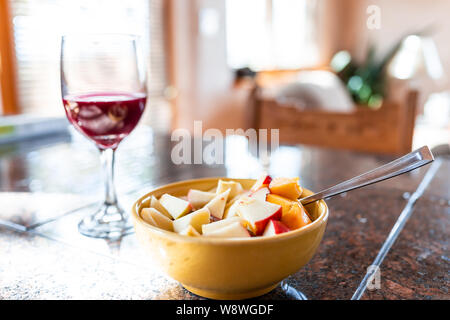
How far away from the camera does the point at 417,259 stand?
1.73 feet

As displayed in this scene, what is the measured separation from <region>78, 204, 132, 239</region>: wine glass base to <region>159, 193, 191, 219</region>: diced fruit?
149 millimetres

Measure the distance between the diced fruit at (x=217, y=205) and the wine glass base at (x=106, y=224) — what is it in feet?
0.59

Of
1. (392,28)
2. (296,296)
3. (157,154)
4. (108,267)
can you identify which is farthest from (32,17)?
(392,28)

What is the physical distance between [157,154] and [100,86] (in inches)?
21.4

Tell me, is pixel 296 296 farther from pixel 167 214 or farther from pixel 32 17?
pixel 32 17

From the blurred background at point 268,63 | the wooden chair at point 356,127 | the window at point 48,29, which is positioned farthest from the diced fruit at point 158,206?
the window at point 48,29

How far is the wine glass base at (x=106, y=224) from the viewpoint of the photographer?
594mm

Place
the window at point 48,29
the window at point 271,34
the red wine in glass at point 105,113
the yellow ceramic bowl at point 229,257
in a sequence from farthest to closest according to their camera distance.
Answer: the window at point 271,34 → the window at point 48,29 → the red wine in glass at point 105,113 → the yellow ceramic bowl at point 229,257

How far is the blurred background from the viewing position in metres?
1.56

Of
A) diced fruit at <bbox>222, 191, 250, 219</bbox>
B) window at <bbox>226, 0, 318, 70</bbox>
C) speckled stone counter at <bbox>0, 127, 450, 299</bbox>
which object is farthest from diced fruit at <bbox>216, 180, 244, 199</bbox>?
window at <bbox>226, 0, 318, 70</bbox>

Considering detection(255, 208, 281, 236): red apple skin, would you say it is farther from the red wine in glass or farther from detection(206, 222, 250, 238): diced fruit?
the red wine in glass

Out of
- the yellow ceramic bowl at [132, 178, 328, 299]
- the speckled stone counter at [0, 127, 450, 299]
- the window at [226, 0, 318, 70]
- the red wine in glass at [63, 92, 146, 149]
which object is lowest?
the speckled stone counter at [0, 127, 450, 299]

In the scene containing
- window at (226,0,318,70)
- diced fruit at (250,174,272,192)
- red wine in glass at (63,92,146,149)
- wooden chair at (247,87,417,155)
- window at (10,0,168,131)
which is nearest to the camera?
diced fruit at (250,174,272,192)

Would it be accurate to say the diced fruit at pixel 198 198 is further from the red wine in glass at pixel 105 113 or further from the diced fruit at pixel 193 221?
the red wine in glass at pixel 105 113
